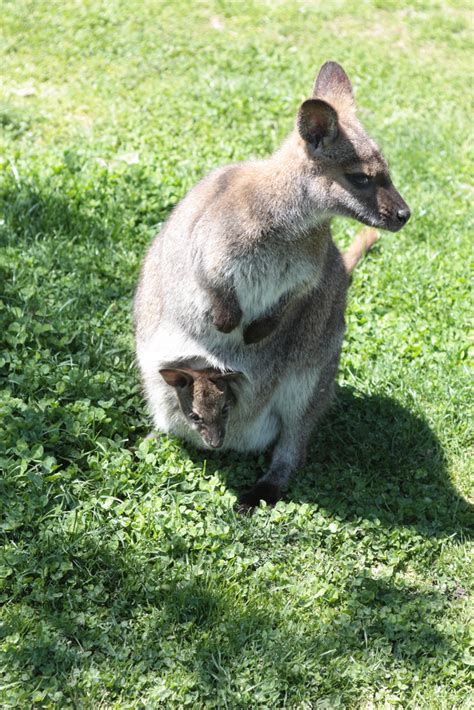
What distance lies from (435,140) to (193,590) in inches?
182

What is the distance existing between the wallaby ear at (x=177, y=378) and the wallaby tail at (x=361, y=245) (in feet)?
4.78

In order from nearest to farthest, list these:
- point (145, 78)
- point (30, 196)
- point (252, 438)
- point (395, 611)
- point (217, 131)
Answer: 1. point (395, 611)
2. point (252, 438)
3. point (30, 196)
4. point (217, 131)
5. point (145, 78)

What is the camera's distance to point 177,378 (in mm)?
3855

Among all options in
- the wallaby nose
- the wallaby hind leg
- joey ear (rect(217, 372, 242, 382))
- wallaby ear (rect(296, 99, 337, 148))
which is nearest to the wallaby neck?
wallaby ear (rect(296, 99, 337, 148))

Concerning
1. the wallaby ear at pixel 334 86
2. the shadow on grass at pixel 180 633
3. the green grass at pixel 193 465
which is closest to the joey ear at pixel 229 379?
the green grass at pixel 193 465

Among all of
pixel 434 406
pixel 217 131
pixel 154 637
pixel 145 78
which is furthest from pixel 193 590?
pixel 145 78

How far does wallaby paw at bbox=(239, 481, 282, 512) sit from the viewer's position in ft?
12.7

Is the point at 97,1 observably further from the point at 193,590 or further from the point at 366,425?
the point at 193,590

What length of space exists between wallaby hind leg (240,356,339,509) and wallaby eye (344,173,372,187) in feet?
2.91

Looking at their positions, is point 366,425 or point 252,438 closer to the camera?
→ point 252,438

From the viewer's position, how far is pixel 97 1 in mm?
8078

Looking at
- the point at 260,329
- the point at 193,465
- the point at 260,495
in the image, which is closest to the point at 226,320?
the point at 260,329

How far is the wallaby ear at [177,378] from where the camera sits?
3.81 m

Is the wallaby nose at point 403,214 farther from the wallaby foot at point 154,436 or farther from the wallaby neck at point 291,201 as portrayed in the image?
the wallaby foot at point 154,436
